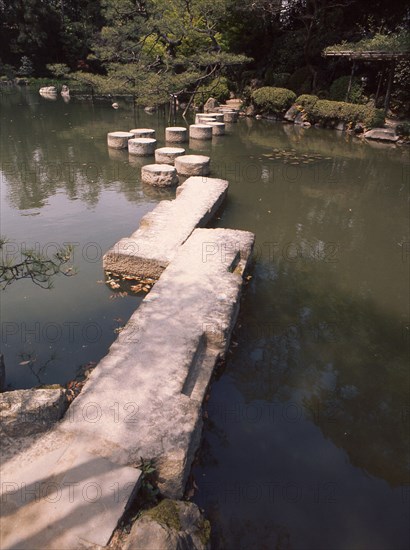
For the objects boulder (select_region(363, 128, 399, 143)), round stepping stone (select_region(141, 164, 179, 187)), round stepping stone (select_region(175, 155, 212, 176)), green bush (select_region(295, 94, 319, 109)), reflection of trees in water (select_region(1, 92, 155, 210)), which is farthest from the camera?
green bush (select_region(295, 94, 319, 109))

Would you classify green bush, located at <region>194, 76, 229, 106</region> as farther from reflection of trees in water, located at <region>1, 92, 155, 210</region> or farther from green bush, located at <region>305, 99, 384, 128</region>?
green bush, located at <region>305, 99, 384, 128</region>

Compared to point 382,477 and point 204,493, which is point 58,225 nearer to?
point 204,493

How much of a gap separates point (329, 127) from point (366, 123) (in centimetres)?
188

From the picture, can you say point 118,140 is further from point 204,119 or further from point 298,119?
point 298,119

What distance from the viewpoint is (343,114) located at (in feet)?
53.9

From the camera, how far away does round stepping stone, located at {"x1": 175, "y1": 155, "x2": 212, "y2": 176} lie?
9.90m

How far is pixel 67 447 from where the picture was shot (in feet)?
8.96

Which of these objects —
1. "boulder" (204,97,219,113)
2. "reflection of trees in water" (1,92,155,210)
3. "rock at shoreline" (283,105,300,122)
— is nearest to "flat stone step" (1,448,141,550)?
"reflection of trees in water" (1,92,155,210)

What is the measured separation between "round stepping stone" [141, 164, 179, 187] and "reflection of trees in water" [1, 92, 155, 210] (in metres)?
0.37

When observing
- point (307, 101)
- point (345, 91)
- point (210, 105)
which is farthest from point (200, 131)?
point (345, 91)

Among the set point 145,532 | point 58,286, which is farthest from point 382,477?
point 58,286

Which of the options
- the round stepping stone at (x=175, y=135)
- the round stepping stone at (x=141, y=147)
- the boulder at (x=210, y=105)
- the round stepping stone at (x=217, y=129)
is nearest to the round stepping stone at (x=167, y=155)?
the round stepping stone at (x=141, y=147)

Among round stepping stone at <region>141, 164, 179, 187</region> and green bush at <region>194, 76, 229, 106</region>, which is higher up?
green bush at <region>194, 76, 229, 106</region>

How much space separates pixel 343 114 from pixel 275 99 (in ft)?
12.1
